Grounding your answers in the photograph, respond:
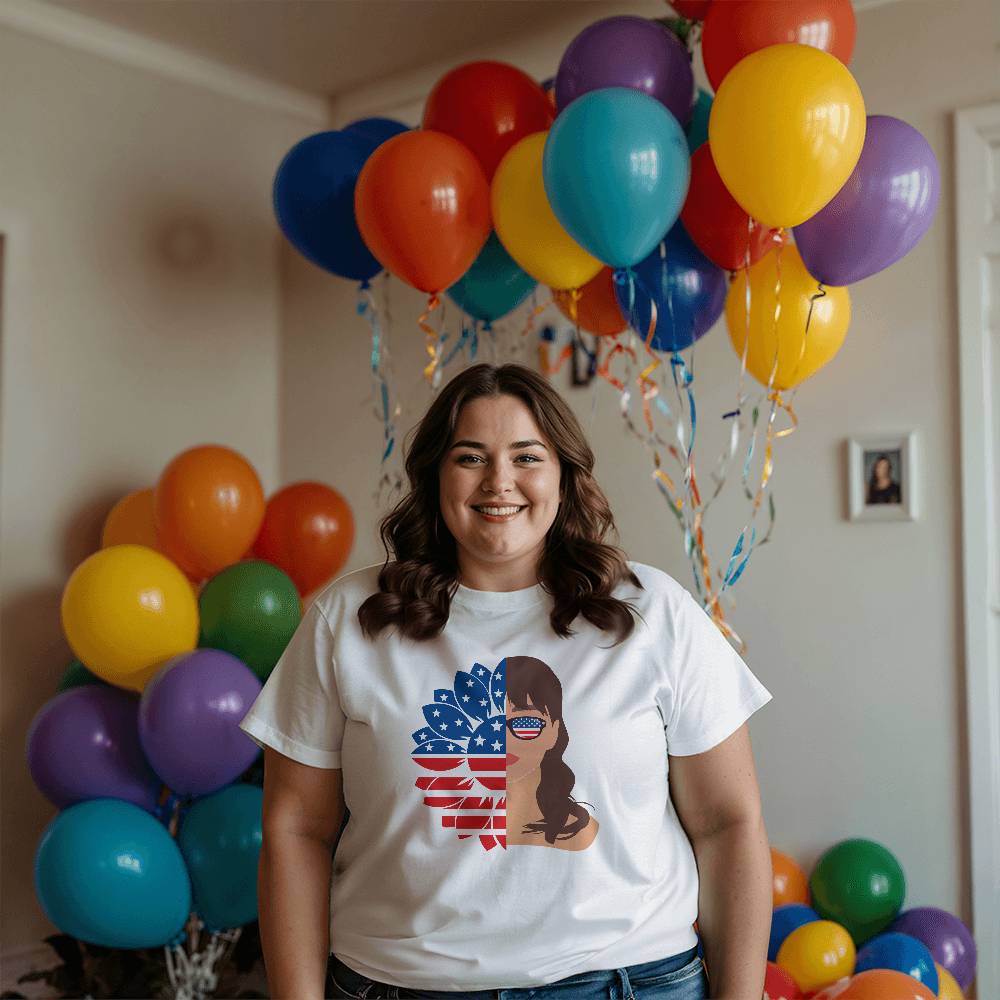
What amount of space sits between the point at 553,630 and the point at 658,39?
4.99 feet

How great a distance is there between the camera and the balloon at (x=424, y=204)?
249 cm

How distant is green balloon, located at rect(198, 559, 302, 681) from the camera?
286 cm

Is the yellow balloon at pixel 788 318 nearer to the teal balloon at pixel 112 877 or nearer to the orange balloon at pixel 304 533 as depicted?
the orange balloon at pixel 304 533

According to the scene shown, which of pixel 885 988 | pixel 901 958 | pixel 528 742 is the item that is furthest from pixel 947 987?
pixel 528 742

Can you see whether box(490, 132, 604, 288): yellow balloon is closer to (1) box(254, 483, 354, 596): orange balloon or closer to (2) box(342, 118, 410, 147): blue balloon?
(2) box(342, 118, 410, 147): blue balloon

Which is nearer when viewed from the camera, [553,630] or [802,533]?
[553,630]

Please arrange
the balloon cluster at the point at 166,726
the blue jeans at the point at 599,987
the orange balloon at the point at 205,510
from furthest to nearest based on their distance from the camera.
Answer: the orange balloon at the point at 205,510 → the balloon cluster at the point at 166,726 → the blue jeans at the point at 599,987

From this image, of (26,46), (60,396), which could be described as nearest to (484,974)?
(60,396)

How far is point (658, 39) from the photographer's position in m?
2.46

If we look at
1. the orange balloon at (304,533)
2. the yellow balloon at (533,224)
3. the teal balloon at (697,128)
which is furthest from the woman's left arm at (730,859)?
the orange balloon at (304,533)

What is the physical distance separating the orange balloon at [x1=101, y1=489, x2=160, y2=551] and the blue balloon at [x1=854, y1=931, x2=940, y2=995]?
200 centimetres

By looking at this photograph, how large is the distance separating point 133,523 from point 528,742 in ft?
6.90

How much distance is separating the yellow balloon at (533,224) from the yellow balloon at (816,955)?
4.89 ft

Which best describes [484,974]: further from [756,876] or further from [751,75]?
Answer: [751,75]
